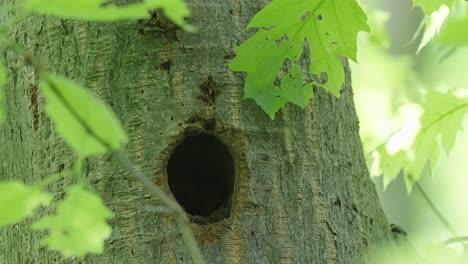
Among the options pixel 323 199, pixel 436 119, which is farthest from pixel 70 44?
pixel 436 119

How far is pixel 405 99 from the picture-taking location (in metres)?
2.61

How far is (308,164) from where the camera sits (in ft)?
5.81

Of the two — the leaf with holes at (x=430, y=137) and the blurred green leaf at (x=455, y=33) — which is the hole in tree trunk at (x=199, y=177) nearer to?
the leaf with holes at (x=430, y=137)

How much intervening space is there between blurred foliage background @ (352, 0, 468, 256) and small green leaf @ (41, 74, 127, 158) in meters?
0.95

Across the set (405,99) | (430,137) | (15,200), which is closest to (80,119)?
(15,200)

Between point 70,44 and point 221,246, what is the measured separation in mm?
440

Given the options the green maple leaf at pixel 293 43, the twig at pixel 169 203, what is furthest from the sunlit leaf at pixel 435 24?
the twig at pixel 169 203

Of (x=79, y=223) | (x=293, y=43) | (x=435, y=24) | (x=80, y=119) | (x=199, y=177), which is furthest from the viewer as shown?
(x=199, y=177)

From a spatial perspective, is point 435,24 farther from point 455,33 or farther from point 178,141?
point 178,141

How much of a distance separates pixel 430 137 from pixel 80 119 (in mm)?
1158

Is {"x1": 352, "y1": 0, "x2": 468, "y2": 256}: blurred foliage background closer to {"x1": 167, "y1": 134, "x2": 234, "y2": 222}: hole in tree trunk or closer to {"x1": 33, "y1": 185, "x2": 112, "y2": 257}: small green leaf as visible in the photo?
{"x1": 167, "y1": 134, "x2": 234, "y2": 222}: hole in tree trunk

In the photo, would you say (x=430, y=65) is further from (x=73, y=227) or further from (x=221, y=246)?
(x=73, y=227)

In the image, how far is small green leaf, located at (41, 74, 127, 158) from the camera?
1.05 metres

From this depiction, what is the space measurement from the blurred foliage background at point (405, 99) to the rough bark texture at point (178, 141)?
332mm
